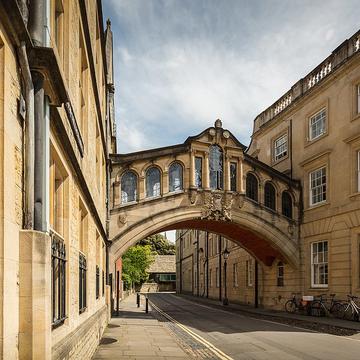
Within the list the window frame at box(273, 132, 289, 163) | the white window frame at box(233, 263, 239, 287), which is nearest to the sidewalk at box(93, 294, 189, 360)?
the window frame at box(273, 132, 289, 163)

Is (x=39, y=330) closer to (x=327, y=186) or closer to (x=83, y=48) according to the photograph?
(x=83, y=48)

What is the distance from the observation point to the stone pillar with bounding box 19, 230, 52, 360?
13.4 feet

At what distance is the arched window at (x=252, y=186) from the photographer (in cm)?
2528

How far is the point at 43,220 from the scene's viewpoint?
452 cm

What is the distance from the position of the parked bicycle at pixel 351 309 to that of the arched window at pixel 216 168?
8270 millimetres

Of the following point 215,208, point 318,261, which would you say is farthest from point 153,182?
point 318,261

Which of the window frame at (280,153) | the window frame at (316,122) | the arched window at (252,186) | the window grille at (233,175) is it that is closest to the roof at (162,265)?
the window frame at (280,153)

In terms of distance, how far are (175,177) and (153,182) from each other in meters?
1.19

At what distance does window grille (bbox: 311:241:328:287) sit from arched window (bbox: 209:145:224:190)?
578 cm

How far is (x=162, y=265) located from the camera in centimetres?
8381

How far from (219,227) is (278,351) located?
15.6 metres

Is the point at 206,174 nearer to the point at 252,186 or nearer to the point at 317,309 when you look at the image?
the point at 252,186

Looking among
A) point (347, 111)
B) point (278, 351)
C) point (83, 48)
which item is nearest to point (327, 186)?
point (347, 111)

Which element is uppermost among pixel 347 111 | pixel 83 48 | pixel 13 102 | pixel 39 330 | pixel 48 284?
pixel 347 111
